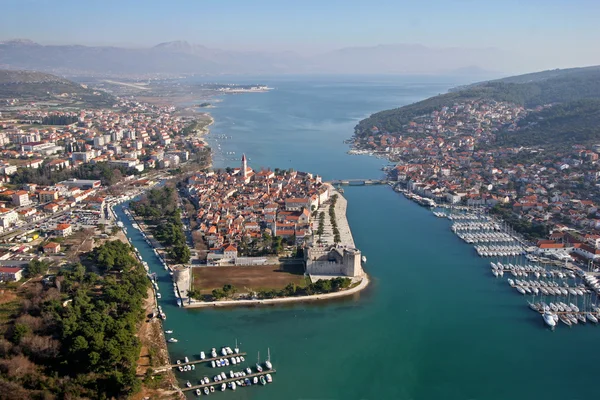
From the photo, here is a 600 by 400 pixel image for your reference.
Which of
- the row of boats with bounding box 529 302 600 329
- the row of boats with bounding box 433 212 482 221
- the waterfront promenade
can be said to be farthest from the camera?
the row of boats with bounding box 433 212 482 221

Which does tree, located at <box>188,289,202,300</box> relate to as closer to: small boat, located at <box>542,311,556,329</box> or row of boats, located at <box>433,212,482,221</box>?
small boat, located at <box>542,311,556,329</box>

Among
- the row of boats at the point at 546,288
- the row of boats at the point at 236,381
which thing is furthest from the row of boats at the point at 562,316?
the row of boats at the point at 236,381

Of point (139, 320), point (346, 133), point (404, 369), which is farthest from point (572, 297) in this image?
point (346, 133)

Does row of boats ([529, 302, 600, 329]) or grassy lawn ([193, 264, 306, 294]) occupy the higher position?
row of boats ([529, 302, 600, 329])

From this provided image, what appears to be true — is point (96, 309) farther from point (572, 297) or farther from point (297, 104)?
point (297, 104)

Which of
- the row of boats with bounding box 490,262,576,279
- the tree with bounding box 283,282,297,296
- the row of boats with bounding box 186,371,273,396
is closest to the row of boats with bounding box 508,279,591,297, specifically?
the row of boats with bounding box 490,262,576,279

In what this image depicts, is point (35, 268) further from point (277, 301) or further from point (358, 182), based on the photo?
point (358, 182)

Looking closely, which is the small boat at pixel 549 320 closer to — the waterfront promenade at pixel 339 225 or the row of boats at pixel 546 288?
the row of boats at pixel 546 288

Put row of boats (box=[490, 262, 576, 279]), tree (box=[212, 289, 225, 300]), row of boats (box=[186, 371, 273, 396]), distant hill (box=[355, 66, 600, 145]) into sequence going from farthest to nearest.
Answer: distant hill (box=[355, 66, 600, 145]) → row of boats (box=[490, 262, 576, 279]) → tree (box=[212, 289, 225, 300]) → row of boats (box=[186, 371, 273, 396])
